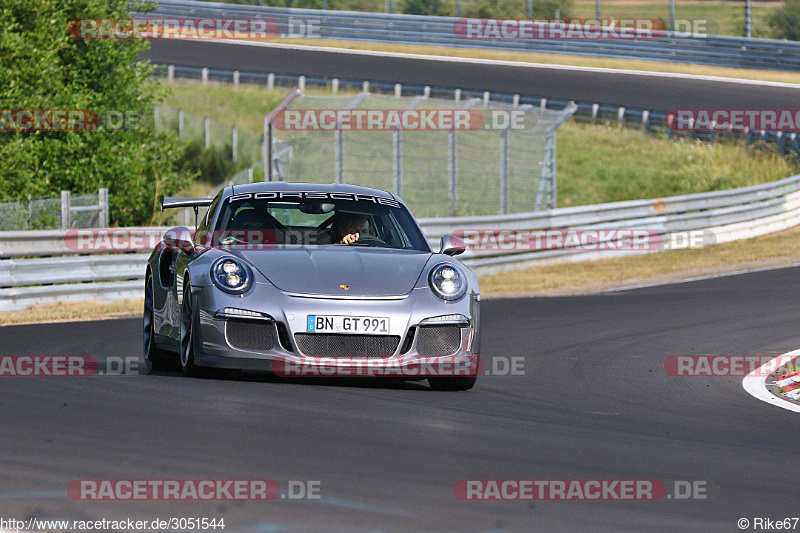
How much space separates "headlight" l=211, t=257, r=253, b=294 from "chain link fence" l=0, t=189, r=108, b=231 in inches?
340

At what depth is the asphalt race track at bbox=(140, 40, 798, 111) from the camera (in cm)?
3494

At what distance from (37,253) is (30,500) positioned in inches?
431

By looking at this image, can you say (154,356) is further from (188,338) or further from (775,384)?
(775,384)

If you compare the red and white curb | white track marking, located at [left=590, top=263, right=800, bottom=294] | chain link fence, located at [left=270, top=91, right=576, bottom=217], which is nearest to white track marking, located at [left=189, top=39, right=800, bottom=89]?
chain link fence, located at [left=270, top=91, right=576, bottom=217]

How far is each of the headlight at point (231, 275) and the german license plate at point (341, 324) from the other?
0.46 meters

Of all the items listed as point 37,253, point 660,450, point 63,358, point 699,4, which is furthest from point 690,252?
point 699,4

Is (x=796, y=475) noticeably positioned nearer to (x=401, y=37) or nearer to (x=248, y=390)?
(x=248, y=390)

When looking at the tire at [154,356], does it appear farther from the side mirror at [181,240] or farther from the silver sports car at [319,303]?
the side mirror at [181,240]

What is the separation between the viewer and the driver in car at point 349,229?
29.1 ft

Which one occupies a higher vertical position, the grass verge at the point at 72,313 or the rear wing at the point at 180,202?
the rear wing at the point at 180,202

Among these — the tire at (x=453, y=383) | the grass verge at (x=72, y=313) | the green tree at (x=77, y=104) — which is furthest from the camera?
the green tree at (x=77, y=104)

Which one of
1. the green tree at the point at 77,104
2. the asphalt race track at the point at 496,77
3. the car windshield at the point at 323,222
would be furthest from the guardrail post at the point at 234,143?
the car windshield at the point at 323,222

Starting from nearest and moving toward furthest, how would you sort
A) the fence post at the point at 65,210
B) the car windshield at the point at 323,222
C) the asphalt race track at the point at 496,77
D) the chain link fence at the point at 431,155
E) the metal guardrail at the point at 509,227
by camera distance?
1. the car windshield at the point at 323,222
2. the metal guardrail at the point at 509,227
3. the fence post at the point at 65,210
4. the chain link fence at the point at 431,155
5. the asphalt race track at the point at 496,77

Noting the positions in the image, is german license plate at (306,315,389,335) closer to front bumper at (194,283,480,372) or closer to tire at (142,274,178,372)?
front bumper at (194,283,480,372)
